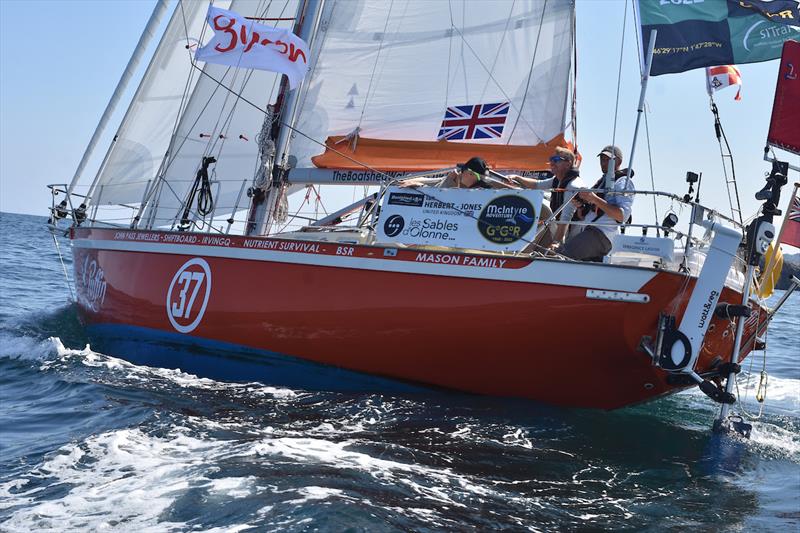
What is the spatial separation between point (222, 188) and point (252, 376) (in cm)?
349

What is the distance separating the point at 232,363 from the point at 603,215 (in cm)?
401

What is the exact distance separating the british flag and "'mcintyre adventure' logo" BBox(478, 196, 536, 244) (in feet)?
9.81

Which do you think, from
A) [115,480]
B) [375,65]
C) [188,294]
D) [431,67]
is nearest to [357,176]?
[375,65]

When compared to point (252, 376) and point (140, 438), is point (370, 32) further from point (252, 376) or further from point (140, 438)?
point (140, 438)

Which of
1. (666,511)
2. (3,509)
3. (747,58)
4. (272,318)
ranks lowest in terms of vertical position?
(3,509)

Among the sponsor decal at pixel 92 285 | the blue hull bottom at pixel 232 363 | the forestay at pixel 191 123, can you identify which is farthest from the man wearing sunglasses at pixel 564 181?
the sponsor decal at pixel 92 285

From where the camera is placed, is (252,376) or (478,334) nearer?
(478,334)

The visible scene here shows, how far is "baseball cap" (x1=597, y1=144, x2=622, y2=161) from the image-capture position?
282 inches

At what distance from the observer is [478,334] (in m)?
6.97

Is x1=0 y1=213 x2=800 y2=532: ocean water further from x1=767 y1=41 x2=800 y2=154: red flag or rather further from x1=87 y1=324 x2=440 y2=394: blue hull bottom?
x1=767 y1=41 x2=800 y2=154: red flag

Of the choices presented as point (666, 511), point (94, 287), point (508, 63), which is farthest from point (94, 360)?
point (666, 511)

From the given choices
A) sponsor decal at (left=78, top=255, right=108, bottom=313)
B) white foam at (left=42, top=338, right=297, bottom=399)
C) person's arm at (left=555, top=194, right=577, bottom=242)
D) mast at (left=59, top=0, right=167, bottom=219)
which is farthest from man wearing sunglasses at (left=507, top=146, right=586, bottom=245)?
mast at (left=59, top=0, right=167, bottom=219)

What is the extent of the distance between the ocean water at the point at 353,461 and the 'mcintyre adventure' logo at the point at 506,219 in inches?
61.0

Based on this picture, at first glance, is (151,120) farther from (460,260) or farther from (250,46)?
(460,260)
